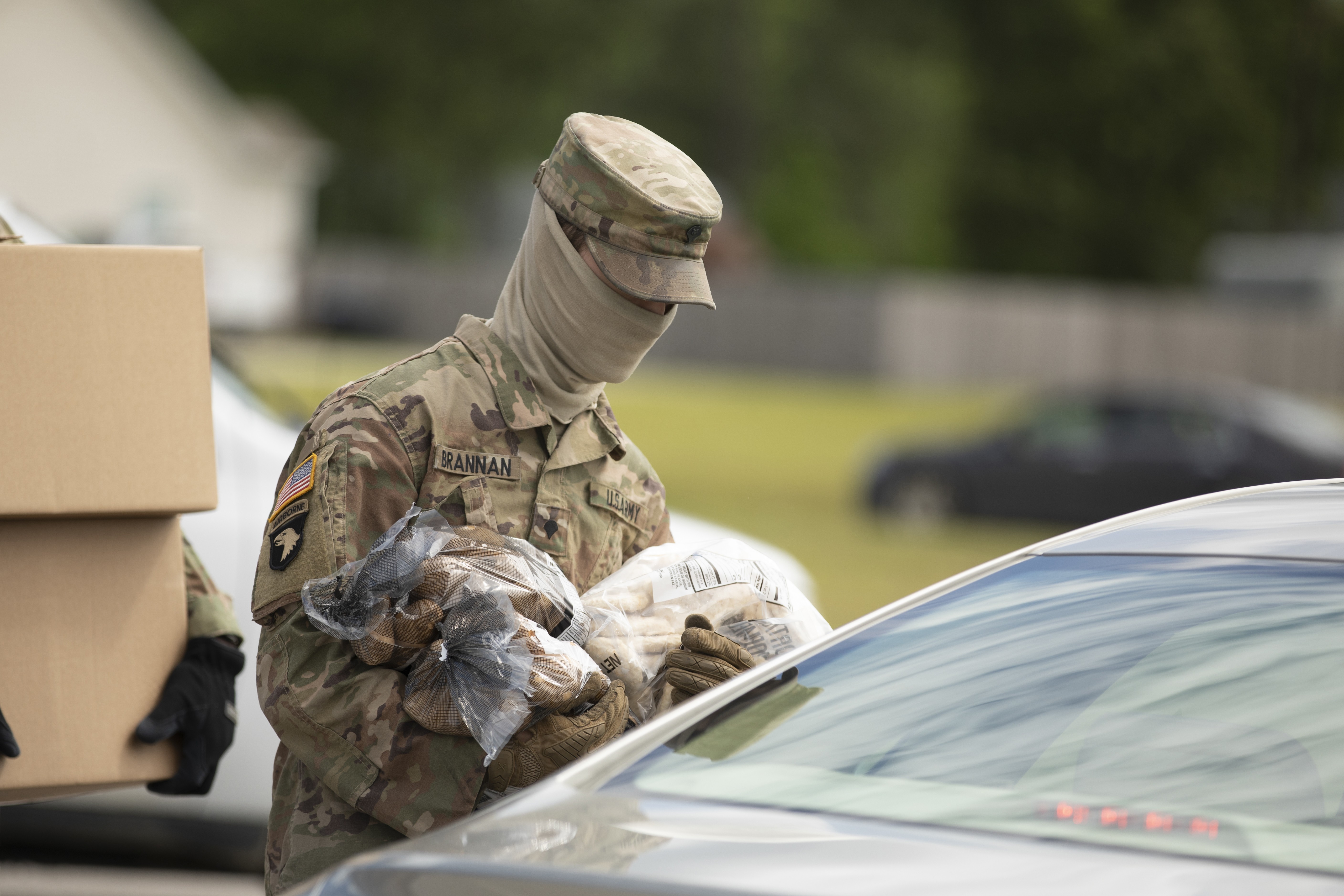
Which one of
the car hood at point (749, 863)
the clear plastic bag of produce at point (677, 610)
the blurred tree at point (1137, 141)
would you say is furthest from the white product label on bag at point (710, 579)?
the blurred tree at point (1137, 141)

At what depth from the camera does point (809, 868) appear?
1517mm

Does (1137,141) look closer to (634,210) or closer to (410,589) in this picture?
(634,210)

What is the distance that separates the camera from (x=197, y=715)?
9.03ft

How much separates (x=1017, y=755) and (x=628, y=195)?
39.6 inches

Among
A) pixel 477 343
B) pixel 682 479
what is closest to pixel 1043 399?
pixel 682 479

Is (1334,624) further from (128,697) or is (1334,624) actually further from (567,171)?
(128,697)

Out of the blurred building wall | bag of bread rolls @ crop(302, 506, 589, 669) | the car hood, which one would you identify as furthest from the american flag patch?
the blurred building wall

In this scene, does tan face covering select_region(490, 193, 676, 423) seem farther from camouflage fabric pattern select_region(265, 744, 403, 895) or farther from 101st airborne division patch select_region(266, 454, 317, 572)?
camouflage fabric pattern select_region(265, 744, 403, 895)

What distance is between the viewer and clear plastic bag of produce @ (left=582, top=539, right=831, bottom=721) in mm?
2326

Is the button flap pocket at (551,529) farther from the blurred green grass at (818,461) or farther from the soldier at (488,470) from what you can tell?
the blurred green grass at (818,461)

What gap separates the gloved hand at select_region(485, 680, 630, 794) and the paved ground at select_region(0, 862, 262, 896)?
104 inches

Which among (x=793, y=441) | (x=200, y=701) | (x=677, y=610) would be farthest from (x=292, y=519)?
(x=793, y=441)

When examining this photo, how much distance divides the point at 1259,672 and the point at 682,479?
52.5ft

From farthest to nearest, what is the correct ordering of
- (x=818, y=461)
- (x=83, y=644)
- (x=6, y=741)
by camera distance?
(x=818, y=461) < (x=83, y=644) < (x=6, y=741)
